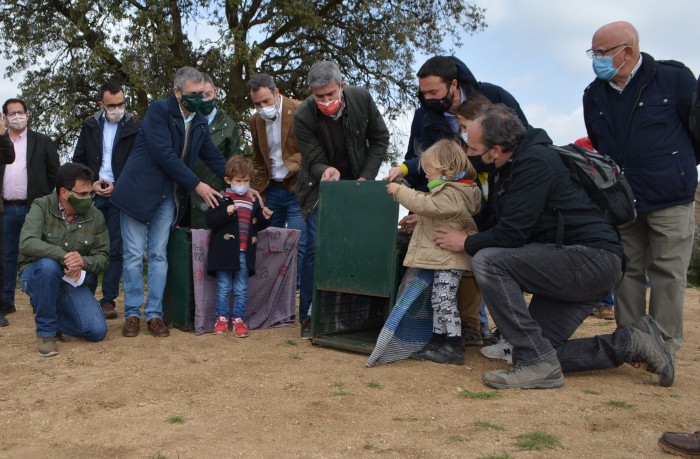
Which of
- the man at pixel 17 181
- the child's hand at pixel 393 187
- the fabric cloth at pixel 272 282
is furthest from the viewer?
the man at pixel 17 181

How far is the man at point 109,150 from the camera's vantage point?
629cm

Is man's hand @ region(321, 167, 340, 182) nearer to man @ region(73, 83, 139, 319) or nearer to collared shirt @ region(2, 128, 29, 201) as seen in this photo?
man @ region(73, 83, 139, 319)

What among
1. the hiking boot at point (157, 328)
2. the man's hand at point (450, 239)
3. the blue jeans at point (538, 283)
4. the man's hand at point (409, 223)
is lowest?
the hiking boot at point (157, 328)

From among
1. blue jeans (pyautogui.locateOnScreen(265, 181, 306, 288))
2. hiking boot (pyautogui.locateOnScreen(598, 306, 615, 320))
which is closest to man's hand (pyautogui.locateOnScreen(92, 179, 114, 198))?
blue jeans (pyautogui.locateOnScreen(265, 181, 306, 288))

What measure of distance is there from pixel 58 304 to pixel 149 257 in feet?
2.36

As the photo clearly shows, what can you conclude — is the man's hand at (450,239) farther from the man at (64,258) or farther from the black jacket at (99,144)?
the black jacket at (99,144)

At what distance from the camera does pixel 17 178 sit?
672 centimetres

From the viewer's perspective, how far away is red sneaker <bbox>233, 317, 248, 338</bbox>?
5.42 meters

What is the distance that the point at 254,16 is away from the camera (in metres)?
13.9

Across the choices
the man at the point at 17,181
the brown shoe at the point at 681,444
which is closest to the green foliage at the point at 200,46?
the man at the point at 17,181

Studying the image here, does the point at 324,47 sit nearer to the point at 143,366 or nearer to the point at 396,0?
the point at 396,0

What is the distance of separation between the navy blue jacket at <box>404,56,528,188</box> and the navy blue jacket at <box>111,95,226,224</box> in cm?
161

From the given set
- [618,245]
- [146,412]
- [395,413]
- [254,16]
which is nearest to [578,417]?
[395,413]

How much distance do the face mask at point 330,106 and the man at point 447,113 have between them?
0.56 metres
